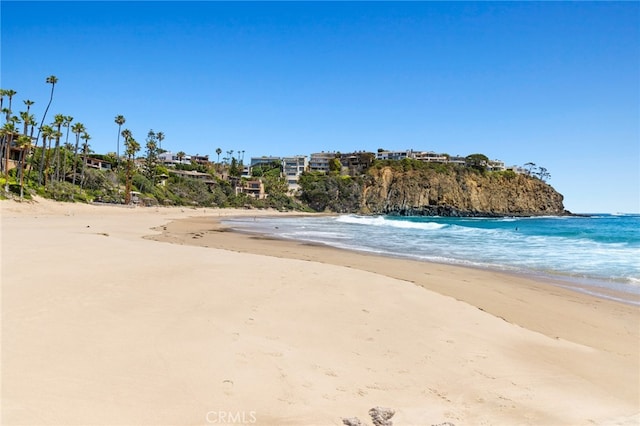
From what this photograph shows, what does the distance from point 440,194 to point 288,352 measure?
4607 inches

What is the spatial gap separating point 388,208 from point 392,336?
11061cm

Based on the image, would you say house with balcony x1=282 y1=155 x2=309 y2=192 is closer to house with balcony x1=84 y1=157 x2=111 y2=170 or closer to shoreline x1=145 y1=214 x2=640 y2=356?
house with balcony x1=84 y1=157 x2=111 y2=170

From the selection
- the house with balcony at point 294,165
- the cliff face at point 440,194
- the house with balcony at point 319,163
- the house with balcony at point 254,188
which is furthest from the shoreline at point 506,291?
the house with balcony at point 319,163

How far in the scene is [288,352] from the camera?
15.4ft

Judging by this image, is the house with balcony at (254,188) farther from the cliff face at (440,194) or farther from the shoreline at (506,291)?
the shoreline at (506,291)

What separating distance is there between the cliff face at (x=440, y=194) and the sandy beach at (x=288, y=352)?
10496 cm

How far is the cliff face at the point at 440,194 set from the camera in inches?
4505

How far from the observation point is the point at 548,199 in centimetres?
12875

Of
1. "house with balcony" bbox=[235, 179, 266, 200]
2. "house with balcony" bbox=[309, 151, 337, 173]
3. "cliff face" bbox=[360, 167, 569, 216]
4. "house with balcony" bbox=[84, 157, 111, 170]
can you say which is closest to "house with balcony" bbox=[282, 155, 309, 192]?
"house with balcony" bbox=[309, 151, 337, 173]

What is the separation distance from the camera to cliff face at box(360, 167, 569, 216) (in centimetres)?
11444

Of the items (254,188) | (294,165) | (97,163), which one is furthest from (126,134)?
(294,165)

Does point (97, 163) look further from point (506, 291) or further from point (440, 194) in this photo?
point (440, 194)

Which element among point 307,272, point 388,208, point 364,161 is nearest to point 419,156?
point 364,161

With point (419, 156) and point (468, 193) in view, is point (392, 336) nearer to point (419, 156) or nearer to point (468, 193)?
point (468, 193)
